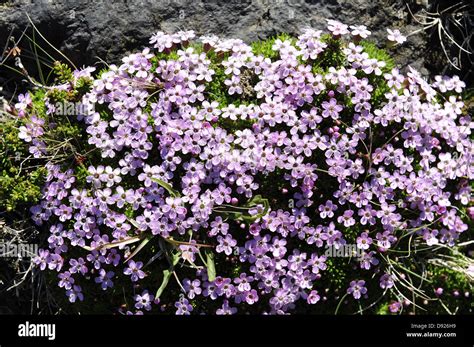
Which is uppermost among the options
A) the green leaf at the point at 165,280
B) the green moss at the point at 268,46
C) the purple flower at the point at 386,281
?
the green moss at the point at 268,46

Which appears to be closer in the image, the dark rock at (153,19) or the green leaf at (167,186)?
the green leaf at (167,186)

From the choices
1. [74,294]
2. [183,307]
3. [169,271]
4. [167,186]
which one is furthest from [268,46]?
[74,294]

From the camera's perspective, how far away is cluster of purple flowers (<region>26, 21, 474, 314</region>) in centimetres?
495

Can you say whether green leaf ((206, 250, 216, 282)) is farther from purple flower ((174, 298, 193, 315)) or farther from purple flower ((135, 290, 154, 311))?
purple flower ((135, 290, 154, 311))

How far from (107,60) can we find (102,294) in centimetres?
205

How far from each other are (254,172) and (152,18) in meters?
1.72

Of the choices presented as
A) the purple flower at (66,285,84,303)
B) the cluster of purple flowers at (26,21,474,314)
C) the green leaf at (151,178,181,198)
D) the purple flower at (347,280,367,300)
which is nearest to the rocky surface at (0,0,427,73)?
the cluster of purple flowers at (26,21,474,314)

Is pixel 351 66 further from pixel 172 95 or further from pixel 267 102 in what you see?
pixel 172 95

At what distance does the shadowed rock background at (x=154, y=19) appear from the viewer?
5500 millimetres

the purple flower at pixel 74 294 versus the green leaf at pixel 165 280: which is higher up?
the green leaf at pixel 165 280

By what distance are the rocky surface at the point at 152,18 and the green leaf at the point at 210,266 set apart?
6.33 feet

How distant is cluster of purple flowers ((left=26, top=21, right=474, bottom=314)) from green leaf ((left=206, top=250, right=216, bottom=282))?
0.07 metres

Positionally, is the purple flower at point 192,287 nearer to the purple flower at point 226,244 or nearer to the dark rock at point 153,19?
the purple flower at point 226,244

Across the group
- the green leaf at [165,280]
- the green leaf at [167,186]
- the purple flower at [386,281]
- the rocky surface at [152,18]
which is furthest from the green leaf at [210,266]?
the rocky surface at [152,18]
